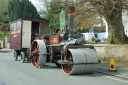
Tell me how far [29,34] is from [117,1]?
249 inches

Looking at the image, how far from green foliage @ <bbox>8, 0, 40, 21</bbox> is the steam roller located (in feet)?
80.6

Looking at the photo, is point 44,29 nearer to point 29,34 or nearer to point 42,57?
point 29,34

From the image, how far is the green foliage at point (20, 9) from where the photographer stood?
33.5 m

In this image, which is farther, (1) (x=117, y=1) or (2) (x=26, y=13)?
(2) (x=26, y=13)

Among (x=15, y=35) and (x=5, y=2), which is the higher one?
(x=5, y=2)

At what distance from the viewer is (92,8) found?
43.9 ft

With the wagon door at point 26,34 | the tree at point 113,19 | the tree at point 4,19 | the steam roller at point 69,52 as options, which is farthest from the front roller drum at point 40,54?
the tree at point 4,19

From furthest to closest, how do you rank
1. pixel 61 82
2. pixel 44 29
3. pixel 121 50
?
1. pixel 44 29
2. pixel 121 50
3. pixel 61 82

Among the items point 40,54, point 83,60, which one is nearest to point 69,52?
point 83,60

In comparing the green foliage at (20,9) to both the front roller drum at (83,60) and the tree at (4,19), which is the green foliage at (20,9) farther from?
the front roller drum at (83,60)

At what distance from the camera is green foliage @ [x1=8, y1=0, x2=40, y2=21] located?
110 feet

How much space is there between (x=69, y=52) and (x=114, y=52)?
4946 millimetres

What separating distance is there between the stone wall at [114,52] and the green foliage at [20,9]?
23.7m

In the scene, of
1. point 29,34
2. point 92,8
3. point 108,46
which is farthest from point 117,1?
point 29,34
